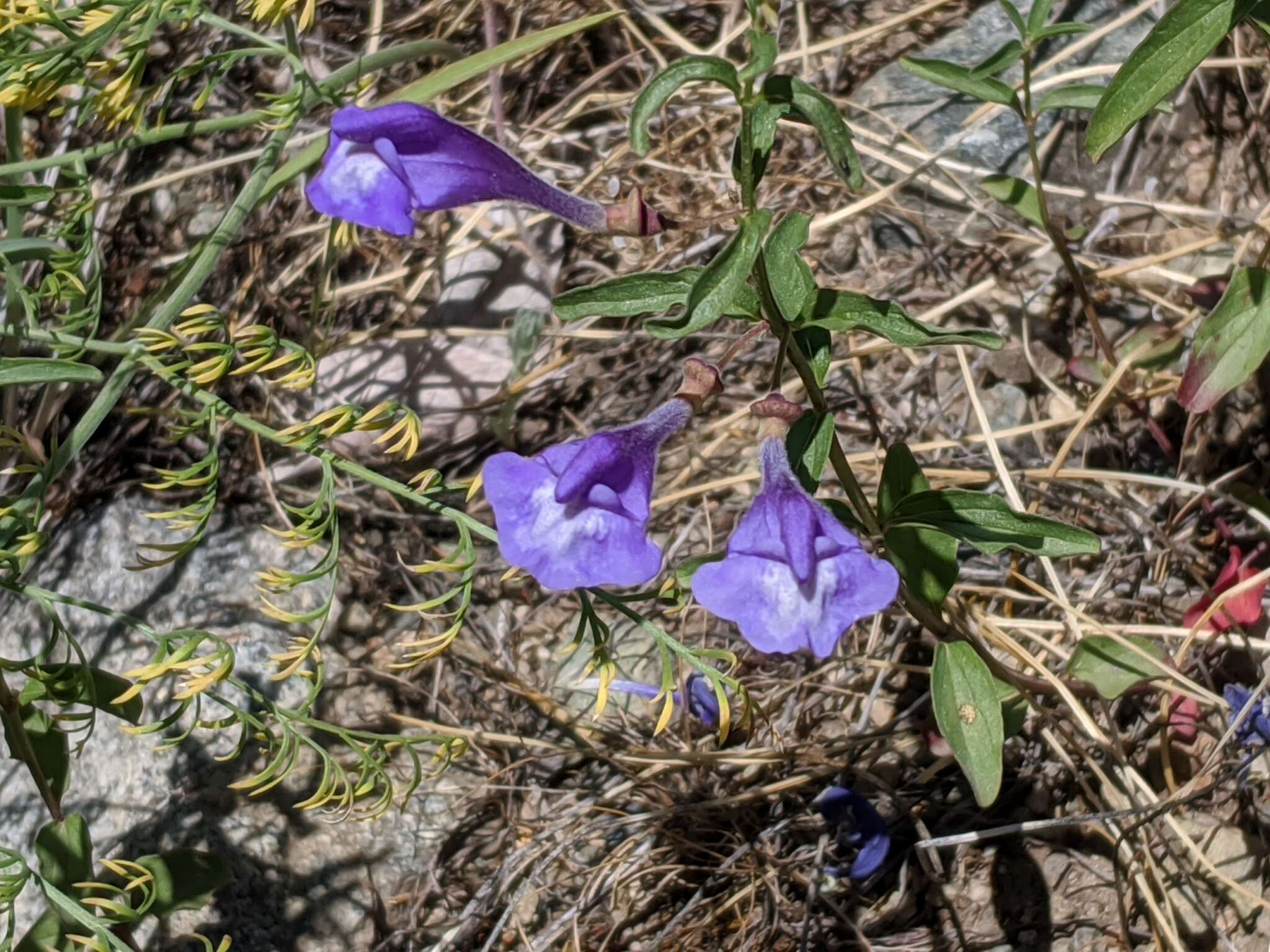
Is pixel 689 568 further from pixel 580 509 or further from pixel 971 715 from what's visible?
pixel 971 715

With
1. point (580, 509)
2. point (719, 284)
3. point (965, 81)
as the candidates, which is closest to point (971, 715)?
point (580, 509)

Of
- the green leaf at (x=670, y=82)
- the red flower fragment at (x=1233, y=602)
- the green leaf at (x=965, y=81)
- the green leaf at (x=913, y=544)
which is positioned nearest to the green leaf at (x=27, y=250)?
the green leaf at (x=670, y=82)

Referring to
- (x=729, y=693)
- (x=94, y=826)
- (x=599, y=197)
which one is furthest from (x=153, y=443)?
(x=729, y=693)

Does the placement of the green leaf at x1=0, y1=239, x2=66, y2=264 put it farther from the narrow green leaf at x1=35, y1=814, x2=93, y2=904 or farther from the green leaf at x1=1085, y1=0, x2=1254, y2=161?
the green leaf at x1=1085, y1=0, x2=1254, y2=161

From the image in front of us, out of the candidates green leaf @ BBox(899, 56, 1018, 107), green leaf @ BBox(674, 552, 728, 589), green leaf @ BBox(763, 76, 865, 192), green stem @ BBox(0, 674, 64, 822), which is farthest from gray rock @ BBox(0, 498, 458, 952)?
green leaf @ BBox(899, 56, 1018, 107)

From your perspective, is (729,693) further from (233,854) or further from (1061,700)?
(233,854)

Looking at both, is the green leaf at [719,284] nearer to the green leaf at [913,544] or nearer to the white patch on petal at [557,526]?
the white patch on petal at [557,526]
